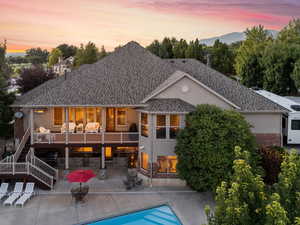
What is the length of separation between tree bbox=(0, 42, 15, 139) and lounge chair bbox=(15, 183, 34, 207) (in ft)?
32.8

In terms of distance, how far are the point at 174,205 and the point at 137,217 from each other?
2.69 m

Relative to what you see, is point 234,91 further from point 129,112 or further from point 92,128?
point 92,128

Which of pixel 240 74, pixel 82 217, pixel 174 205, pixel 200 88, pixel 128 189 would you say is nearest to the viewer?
pixel 82 217

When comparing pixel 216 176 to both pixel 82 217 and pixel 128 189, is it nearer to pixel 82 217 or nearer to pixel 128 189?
pixel 128 189

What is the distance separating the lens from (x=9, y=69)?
31188mm

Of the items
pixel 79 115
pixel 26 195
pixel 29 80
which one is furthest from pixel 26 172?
pixel 29 80

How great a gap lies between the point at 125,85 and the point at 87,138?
5.49 m

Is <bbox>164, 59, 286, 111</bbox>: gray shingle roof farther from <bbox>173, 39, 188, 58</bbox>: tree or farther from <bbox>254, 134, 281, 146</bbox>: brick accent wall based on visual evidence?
<bbox>173, 39, 188, 58</bbox>: tree

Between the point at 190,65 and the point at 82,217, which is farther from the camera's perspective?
the point at 190,65

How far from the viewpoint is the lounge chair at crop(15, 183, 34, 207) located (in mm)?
18094

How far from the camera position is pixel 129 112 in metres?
25.4

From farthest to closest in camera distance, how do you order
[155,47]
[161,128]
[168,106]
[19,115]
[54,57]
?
[54,57] < [155,47] < [19,115] < [161,128] < [168,106]

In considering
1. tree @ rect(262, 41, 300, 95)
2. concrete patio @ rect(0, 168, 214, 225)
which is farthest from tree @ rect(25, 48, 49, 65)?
concrete patio @ rect(0, 168, 214, 225)

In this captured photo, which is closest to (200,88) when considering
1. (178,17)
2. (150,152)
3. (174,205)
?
(150,152)
